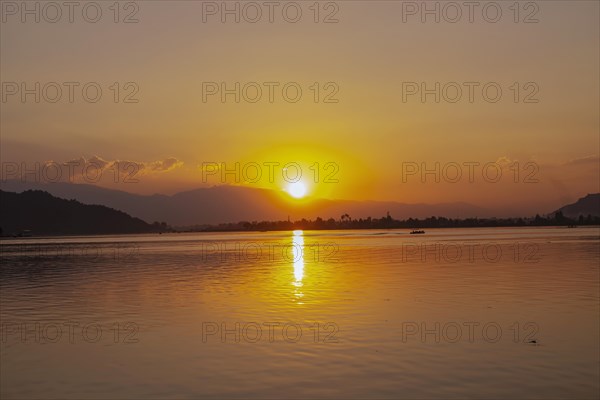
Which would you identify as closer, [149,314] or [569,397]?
[569,397]

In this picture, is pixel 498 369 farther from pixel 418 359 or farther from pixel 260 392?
pixel 260 392

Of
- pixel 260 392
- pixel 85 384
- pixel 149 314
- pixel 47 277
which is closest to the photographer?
pixel 260 392

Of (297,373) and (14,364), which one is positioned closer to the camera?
(297,373)

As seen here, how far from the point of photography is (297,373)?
1703 cm

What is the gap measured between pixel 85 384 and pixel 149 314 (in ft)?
39.6

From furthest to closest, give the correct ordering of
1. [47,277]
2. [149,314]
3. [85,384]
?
[47,277] < [149,314] < [85,384]

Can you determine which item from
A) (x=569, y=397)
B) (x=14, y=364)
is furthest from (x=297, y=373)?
(x=14, y=364)

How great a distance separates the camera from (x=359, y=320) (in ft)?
83.1

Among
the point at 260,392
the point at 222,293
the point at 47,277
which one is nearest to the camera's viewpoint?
the point at 260,392

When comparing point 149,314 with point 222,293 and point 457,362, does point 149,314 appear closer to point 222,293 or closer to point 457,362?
point 222,293

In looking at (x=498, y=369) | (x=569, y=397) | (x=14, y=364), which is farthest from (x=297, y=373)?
(x=14, y=364)

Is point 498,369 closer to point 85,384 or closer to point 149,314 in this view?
point 85,384

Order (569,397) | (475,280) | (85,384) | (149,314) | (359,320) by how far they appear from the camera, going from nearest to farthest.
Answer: (569,397)
(85,384)
(359,320)
(149,314)
(475,280)

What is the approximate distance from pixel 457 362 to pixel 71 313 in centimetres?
1976
